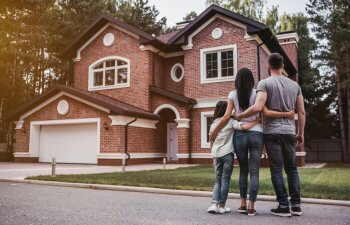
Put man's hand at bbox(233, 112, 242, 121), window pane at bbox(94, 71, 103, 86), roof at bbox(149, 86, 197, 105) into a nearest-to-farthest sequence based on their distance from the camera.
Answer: man's hand at bbox(233, 112, 242, 121), roof at bbox(149, 86, 197, 105), window pane at bbox(94, 71, 103, 86)

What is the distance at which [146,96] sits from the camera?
1825 cm

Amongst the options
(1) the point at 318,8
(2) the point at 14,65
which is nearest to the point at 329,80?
(1) the point at 318,8

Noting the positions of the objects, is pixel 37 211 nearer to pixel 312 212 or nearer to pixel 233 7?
pixel 312 212

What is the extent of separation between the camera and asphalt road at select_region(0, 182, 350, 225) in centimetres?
440

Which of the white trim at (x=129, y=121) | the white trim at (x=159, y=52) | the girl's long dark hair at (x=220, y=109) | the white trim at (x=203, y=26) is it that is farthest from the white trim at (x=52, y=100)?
the girl's long dark hair at (x=220, y=109)

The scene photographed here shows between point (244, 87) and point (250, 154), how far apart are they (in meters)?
0.93

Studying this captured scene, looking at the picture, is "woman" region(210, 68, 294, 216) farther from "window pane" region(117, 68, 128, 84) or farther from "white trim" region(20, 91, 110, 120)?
"window pane" region(117, 68, 128, 84)

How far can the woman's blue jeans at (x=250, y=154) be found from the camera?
4.69m

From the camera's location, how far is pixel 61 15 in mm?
30016

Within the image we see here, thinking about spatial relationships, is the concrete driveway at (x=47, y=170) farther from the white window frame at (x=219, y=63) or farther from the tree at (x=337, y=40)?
the tree at (x=337, y=40)

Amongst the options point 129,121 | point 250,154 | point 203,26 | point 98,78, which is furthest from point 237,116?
point 98,78

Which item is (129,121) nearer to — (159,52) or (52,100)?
(52,100)

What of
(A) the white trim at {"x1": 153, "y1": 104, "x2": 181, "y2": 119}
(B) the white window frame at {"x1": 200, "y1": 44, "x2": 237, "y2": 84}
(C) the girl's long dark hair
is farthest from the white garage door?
(C) the girl's long dark hair

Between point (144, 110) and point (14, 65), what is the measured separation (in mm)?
13623
